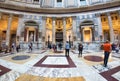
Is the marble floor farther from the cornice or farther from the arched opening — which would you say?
the cornice

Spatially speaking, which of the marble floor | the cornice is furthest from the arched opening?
the marble floor

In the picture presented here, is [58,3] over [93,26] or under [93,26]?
over

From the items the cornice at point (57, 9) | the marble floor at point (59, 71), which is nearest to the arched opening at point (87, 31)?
the cornice at point (57, 9)

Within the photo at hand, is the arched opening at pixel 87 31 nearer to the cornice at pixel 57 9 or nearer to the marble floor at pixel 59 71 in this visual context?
the cornice at pixel 57 9

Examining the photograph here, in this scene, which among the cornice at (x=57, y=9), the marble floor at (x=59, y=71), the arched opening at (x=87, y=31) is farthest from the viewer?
the arched opening at (x=87, y=31)

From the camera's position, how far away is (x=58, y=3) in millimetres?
24016

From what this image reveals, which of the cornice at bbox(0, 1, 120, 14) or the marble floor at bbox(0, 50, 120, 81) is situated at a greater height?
the cornice at bbox(0, 1, 120, 14)

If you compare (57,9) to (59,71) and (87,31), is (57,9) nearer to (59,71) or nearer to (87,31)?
(87,31)

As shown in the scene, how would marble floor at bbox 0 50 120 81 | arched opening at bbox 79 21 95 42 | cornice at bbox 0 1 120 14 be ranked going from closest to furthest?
marble floor at bbox 0 50 120 81
cornice at bbox 0 1 120 14
arched opening at bbox 79 21 95 42

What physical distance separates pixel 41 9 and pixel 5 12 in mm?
7699

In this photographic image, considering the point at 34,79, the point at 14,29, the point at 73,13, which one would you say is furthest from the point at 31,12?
the point at 34,79

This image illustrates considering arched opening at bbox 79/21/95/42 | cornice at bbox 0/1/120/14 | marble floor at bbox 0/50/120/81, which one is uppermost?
cornice at bbox 0/1/120/14

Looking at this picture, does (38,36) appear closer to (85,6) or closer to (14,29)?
(14,29)

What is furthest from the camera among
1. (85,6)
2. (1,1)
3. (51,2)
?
(51,2)
